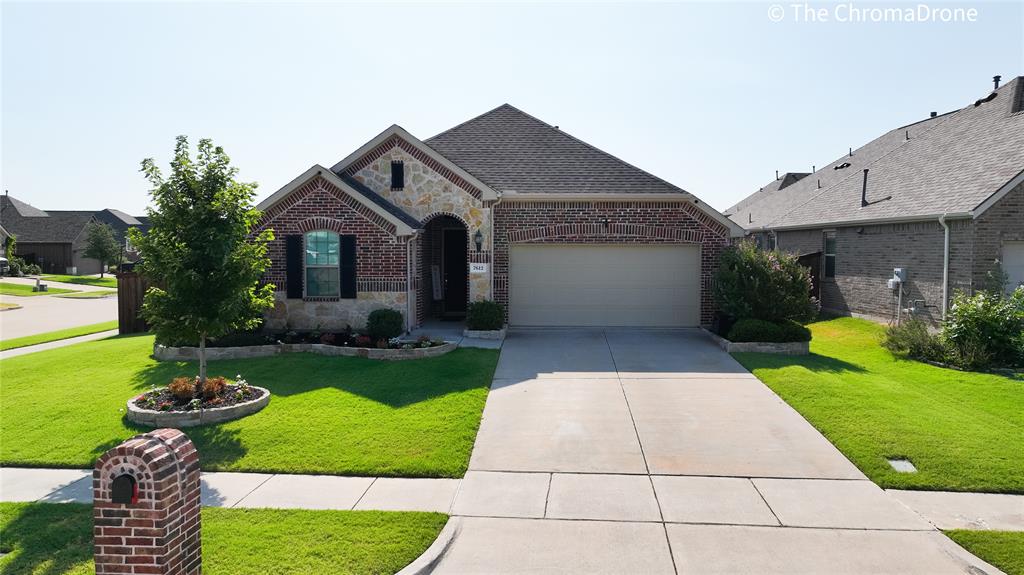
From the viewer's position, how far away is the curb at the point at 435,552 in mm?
5453

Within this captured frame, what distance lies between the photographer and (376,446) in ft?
27.9

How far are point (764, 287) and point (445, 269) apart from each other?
9.35m

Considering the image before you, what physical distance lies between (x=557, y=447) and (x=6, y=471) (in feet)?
22.8

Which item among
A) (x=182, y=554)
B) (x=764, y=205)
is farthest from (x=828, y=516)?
(x=764, y=205)

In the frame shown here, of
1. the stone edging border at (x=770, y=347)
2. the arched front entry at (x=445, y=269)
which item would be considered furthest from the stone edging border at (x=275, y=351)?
the stone edging border at (x=770, y=347)

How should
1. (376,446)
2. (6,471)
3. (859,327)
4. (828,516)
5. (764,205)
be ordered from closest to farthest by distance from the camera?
(828,516)
(6,471)
(376,446)
(859,327)
(764,205)

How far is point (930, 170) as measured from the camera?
18.6 meters

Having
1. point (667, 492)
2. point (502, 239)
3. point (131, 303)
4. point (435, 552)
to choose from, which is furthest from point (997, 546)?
point (131, 303)

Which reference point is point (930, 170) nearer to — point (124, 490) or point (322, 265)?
point (322, 265)

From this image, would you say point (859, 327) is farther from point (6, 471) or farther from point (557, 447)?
point (6, 471)

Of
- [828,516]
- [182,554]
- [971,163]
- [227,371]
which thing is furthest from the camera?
[971,163]

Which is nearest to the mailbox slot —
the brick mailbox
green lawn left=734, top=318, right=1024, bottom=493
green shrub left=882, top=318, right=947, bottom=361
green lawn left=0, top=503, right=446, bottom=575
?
the brick mailbox

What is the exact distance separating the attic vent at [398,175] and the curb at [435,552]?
1209 centimetres

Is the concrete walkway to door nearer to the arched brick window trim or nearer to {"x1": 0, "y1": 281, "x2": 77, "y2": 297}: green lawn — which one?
the arched brick window trim
